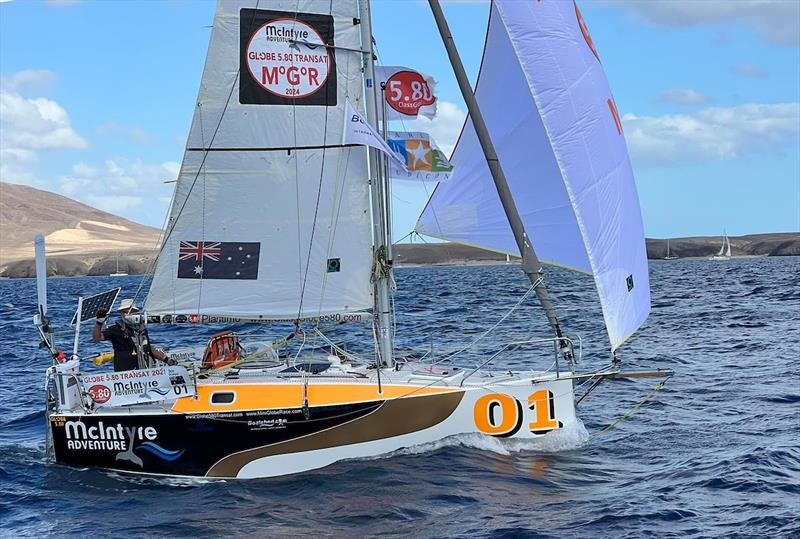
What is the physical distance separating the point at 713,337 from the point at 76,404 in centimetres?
1789

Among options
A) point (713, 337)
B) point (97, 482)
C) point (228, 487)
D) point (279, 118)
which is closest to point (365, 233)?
point (279, 118)

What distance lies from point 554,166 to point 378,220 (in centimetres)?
264

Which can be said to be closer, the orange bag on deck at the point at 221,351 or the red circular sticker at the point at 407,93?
the red circular sticker at the point at 407,93

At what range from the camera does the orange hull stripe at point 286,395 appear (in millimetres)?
11992

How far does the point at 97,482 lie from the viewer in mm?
11984

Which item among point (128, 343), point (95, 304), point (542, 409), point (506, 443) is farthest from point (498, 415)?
point (95, 304)

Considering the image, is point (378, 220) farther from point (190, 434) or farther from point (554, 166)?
point (190, 434)

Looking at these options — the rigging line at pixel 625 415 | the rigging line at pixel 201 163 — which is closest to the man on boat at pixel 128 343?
the rigging line at pixel 201 163

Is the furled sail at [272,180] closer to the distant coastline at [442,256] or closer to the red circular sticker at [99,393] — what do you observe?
the red circular sticker at [99,393]

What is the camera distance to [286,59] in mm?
13219

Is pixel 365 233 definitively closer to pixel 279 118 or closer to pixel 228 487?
pixel 279 118

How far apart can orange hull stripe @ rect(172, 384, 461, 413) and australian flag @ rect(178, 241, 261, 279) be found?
1887mm

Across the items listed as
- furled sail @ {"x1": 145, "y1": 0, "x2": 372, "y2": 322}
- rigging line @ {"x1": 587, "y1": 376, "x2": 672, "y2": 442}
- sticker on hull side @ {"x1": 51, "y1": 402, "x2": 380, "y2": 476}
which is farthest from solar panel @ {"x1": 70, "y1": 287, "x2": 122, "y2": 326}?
rigging line @ {"x1": 587, "y1": 376, "x2": 672, "y2": 442}

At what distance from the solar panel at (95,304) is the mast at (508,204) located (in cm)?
546
